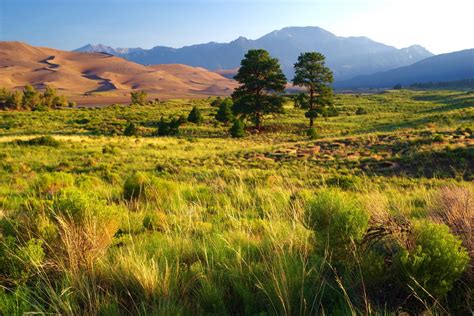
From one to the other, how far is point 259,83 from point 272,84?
161 cm

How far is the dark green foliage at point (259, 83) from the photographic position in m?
38.8

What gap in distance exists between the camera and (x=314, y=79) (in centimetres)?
3816

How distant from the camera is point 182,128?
39.2m

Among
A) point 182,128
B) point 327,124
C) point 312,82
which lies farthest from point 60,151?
point 327,124

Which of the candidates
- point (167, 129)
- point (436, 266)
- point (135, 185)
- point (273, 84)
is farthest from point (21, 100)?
point (436, 266)

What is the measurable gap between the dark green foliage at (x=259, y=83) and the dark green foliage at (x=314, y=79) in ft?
7.75

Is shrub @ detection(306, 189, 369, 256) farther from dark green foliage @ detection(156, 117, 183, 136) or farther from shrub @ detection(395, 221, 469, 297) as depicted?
dark green foliage @ detection(156, 117, 183, 136)

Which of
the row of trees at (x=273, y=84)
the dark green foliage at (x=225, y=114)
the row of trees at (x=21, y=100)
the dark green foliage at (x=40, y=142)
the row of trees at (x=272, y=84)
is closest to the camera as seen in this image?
the dark green foliage at (x=40, y=142)

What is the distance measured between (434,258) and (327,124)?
42.0 metres

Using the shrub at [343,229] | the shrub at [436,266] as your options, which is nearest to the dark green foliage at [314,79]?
the shrub at [343,229]

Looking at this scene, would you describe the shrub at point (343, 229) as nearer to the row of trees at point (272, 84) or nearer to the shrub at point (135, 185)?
the shrub at point (135, 185)

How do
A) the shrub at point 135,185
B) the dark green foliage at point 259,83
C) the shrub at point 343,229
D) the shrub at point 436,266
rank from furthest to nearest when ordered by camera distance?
the dark green foliage at point 259,83, the shrub at point 135,185, the shrub at point 343,229, the shrub at point 436,266

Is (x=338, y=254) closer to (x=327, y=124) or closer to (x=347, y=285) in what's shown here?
(x=347, y=285)

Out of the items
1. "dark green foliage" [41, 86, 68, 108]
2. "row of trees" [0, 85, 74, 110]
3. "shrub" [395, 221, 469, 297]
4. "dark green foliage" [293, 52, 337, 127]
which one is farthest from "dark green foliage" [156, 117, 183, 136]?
"dark green foliage" [41, 86, 68, 108]
